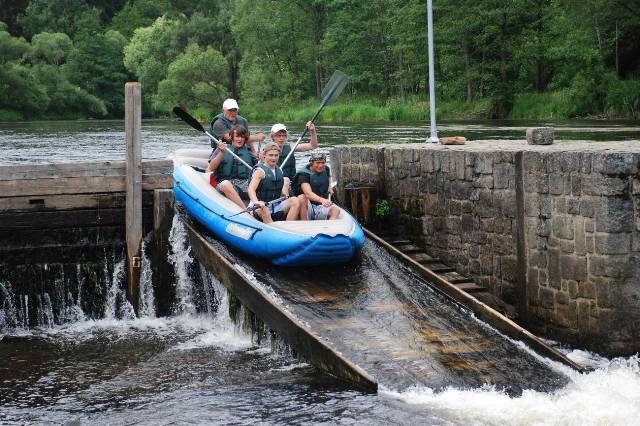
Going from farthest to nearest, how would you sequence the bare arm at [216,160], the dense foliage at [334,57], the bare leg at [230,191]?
the dense foliage at [334,57] < the bare arm at [216,160] < the bare leg at [230,191]

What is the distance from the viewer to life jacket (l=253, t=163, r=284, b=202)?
10578mm

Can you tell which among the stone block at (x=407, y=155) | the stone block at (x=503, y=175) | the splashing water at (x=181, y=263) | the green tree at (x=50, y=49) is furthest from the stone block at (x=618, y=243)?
the green tree at (x=50, y=49)

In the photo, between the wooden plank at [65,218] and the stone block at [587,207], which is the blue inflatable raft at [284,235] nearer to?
the wooden plank at [65,218]

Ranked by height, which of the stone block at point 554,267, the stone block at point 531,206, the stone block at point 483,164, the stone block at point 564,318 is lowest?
the stone block at point 564,318

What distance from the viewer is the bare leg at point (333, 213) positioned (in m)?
10.4

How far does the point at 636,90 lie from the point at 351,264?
2429 cm

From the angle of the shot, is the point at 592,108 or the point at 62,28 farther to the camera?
the point at 62,28

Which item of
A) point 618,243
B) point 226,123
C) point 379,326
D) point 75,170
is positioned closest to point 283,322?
point 379,326

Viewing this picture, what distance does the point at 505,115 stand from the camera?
3816cm

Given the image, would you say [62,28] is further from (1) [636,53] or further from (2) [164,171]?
(2) [164,171]

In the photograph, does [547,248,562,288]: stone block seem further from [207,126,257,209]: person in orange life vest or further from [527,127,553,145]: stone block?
[207,126,257,209]: person in orange life vest

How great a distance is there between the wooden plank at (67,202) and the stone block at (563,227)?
15.7 feet

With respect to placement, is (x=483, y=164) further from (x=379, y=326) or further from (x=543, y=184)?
(x=379, y=326)

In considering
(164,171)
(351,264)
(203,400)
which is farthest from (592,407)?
(164,171)
